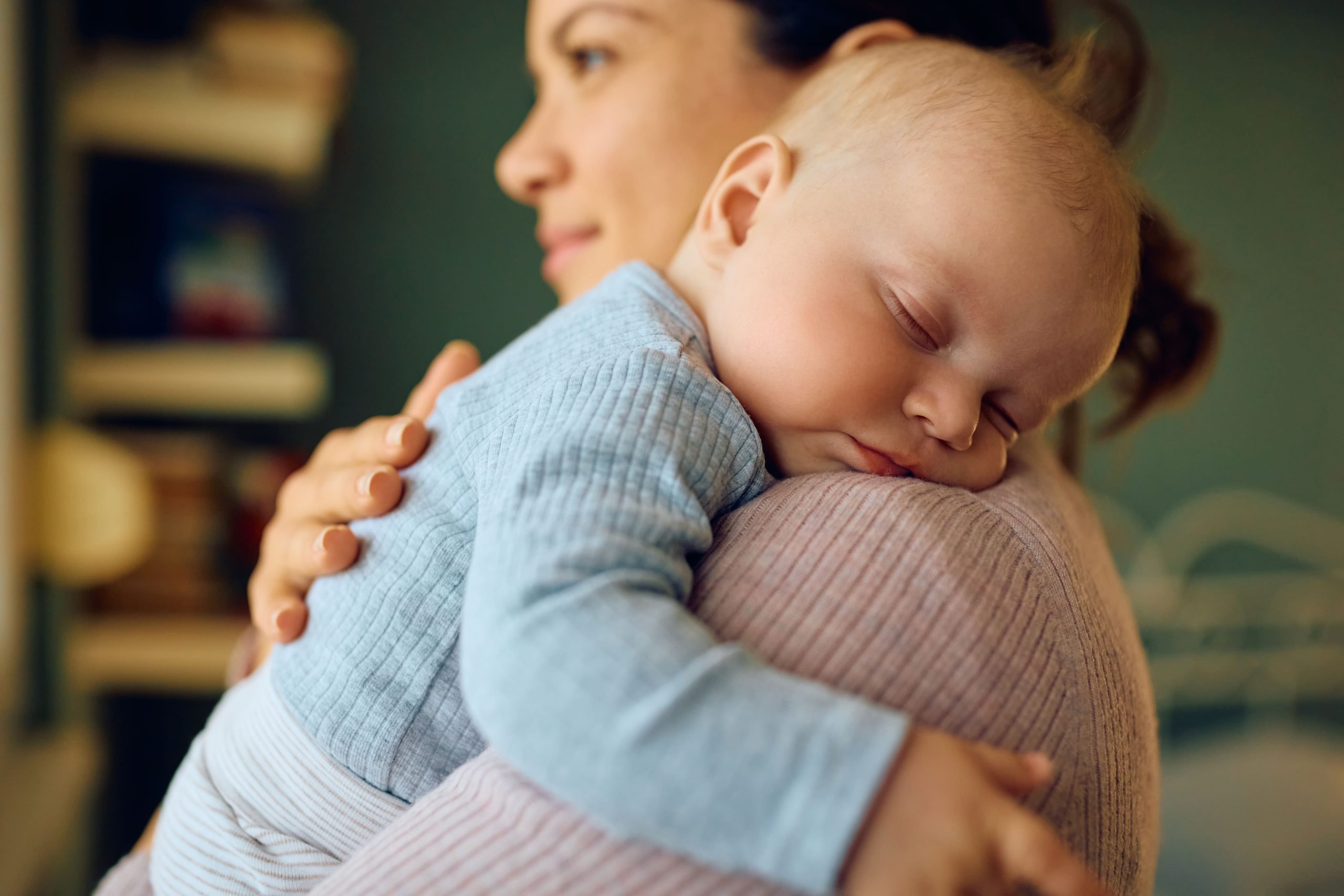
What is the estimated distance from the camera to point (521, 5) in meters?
2.59

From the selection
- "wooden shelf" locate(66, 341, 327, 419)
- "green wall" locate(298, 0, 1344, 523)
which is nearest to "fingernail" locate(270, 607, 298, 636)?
"wooden shelf" locate(66, 341, 327, 419)

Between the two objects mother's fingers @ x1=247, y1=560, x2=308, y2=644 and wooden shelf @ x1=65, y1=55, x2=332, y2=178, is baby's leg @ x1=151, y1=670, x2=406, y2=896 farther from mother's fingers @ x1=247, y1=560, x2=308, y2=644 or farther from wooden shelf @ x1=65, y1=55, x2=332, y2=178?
wooden shelf @ x1=65, y1=55, x2=332, y2=178

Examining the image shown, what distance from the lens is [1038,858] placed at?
0.46 m

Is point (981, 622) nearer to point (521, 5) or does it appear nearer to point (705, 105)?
point (705, 105)

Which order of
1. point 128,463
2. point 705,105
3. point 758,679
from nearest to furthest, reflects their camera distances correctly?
point 758,679, point 705,105, point 128,463

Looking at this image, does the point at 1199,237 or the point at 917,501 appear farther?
the point at 1199,237

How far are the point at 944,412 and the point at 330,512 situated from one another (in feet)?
1.65

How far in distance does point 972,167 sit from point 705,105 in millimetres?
467

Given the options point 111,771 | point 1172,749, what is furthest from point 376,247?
point 1172,749

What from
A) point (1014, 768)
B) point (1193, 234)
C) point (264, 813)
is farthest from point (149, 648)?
point (1193, 234)

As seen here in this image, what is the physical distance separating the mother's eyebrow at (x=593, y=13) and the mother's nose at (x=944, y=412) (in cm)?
61

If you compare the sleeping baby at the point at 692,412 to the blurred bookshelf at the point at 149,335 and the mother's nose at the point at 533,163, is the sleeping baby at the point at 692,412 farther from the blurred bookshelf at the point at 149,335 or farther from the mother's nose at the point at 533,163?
the blurred bookshelf at the point at 149,335

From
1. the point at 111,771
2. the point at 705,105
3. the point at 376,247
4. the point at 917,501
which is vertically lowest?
the point at 111,771

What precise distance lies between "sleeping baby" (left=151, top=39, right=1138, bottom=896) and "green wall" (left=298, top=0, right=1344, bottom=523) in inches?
75.4
